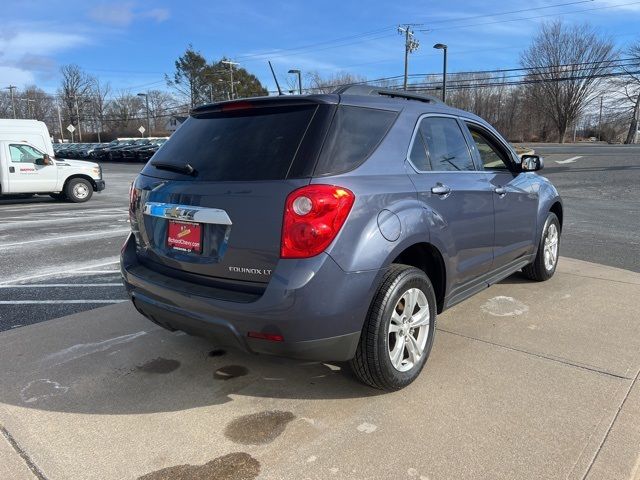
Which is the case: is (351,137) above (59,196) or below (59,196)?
above

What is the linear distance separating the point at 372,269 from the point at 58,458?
1.82m

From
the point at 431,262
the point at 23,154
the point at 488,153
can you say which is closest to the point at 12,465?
the point at 431,262

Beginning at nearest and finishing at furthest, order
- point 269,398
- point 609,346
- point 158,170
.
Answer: point 269,398, point 158,170, point 609,346

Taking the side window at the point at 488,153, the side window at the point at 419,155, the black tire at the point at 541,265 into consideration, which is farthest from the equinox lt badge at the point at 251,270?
the black tire at the point at 541,265

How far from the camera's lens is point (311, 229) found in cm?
253

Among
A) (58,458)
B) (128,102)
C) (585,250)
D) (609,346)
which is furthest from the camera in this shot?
(128,102)

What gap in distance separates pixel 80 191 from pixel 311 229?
14558 millimetres

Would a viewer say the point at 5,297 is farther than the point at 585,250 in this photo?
No

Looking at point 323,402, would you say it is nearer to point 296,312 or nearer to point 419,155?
point 296,312

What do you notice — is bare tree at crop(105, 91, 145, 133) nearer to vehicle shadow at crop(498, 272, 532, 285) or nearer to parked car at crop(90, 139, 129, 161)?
parked car at crop(90, 139, 129, 161)

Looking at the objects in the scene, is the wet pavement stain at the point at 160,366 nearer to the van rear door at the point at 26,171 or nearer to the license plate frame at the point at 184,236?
the license plate frame at the point at 184,236

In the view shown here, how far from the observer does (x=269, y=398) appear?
3023 millimetres

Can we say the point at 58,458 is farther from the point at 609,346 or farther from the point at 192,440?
the point at 609,346

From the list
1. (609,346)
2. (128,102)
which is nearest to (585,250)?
(609,346)
